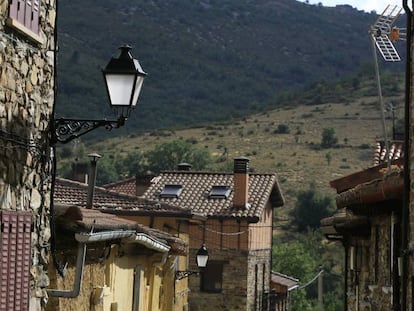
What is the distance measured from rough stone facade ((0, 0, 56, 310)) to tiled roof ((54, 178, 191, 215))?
15.4 meters

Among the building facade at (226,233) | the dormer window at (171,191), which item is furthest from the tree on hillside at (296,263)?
the dormer window at (171,191)

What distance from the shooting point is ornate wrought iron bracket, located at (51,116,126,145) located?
9.71 m

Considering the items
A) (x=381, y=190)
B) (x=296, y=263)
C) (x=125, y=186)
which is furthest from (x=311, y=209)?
(x=381, y=190)

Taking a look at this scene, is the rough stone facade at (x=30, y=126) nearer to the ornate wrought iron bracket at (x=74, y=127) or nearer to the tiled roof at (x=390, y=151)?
the ornate wrought iron bracket at (x=74, y=127)

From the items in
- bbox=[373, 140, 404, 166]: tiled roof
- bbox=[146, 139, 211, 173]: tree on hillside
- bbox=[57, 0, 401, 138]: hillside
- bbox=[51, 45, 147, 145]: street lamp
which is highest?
bbox=[57, 0, 401, 138]: hillside

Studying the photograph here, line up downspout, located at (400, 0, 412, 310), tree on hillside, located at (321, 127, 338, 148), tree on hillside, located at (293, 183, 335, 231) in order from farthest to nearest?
tree on hillside, located at (321, 127, 338, 148) < tree on hillside, located at (293, 183, 335, 231) < downspout, located at (400, 0, 412, 310)

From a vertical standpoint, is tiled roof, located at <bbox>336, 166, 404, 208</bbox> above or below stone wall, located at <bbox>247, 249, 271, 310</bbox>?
above

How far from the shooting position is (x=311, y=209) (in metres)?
72.6

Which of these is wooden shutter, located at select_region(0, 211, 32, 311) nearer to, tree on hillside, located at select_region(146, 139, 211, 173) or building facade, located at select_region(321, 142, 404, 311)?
building facade, located at select_region(321, 142, 404, 311)

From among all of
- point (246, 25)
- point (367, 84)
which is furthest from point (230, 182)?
point (246, 25)

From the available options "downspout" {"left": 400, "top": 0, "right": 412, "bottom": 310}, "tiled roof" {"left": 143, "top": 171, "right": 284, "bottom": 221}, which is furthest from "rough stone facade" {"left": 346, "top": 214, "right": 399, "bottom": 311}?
"tiled roof" {"left": 143, "top": 171, "right": 284, "bottom": 221}

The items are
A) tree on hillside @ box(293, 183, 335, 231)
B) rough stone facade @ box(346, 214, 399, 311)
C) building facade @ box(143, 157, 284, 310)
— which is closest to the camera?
rough stone facade @ box(346, 214, 399, 311)

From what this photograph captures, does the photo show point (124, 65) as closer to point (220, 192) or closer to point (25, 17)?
point (25, 17)

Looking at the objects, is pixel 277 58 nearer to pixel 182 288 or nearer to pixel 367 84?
pixel 367 84
